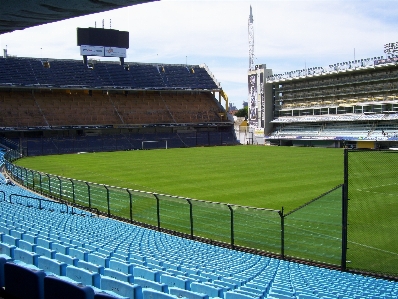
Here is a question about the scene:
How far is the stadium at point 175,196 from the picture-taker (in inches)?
211

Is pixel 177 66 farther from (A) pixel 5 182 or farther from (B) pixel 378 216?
(B) pixel 378 216

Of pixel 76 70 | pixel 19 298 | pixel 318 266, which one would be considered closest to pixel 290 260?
pixel 318 266

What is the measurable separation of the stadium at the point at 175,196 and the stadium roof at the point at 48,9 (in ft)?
0.09

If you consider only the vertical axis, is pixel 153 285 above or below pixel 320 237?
above

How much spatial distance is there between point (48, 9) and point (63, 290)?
7.85 feet

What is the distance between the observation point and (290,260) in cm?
1054

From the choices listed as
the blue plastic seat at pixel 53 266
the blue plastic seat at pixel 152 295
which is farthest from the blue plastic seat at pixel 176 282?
the blue plastic seat at pixel 152 295

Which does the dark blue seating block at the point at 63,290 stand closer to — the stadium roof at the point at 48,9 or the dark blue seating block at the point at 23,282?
the dark blue seating block at the point at 23,282

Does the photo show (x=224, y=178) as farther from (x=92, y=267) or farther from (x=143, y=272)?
(x=92, y=267)

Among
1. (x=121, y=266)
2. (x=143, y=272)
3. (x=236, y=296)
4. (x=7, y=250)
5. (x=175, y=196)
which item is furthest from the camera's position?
(x=175, y=196)

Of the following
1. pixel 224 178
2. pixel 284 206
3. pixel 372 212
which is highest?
pixel 372 212

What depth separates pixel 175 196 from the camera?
15391 mm

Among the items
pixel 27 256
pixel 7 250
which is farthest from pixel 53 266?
pixel 7 250

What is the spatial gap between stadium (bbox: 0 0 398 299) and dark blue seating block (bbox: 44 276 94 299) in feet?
0.05
